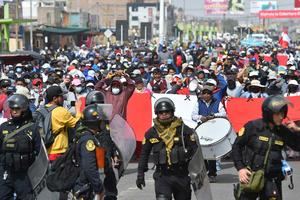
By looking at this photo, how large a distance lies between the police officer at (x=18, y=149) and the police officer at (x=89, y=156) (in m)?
0.61

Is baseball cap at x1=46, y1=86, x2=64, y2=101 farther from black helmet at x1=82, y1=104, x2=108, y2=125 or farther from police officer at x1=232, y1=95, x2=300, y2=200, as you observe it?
police officer at x1=232, y1=95, x2=300, y2=200

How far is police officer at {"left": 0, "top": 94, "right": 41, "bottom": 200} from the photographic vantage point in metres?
8.83

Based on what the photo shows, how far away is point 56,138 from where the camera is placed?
10.1m

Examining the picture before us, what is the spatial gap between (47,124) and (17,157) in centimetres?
133

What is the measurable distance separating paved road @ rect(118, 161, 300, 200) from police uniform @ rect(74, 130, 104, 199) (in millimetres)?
3538

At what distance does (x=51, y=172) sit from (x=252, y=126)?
2.08m

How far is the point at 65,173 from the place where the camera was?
8.56 m

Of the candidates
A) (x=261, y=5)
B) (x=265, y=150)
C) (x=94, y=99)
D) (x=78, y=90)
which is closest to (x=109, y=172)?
(x=94, y=99)

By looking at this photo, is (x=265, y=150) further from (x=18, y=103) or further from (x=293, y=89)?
(x=293, y=89)

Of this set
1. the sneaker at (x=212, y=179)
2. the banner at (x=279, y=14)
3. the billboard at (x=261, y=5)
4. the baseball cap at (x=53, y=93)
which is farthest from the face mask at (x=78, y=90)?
the billboard at (x=261, y=5)

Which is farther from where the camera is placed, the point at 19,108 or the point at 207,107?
the point at 207,107

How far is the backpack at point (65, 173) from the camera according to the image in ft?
28.0

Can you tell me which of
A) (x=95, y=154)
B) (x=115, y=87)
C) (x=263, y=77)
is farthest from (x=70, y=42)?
(x=95, y=154)

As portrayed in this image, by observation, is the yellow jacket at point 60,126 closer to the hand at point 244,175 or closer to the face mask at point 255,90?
the hand at point 244,175
